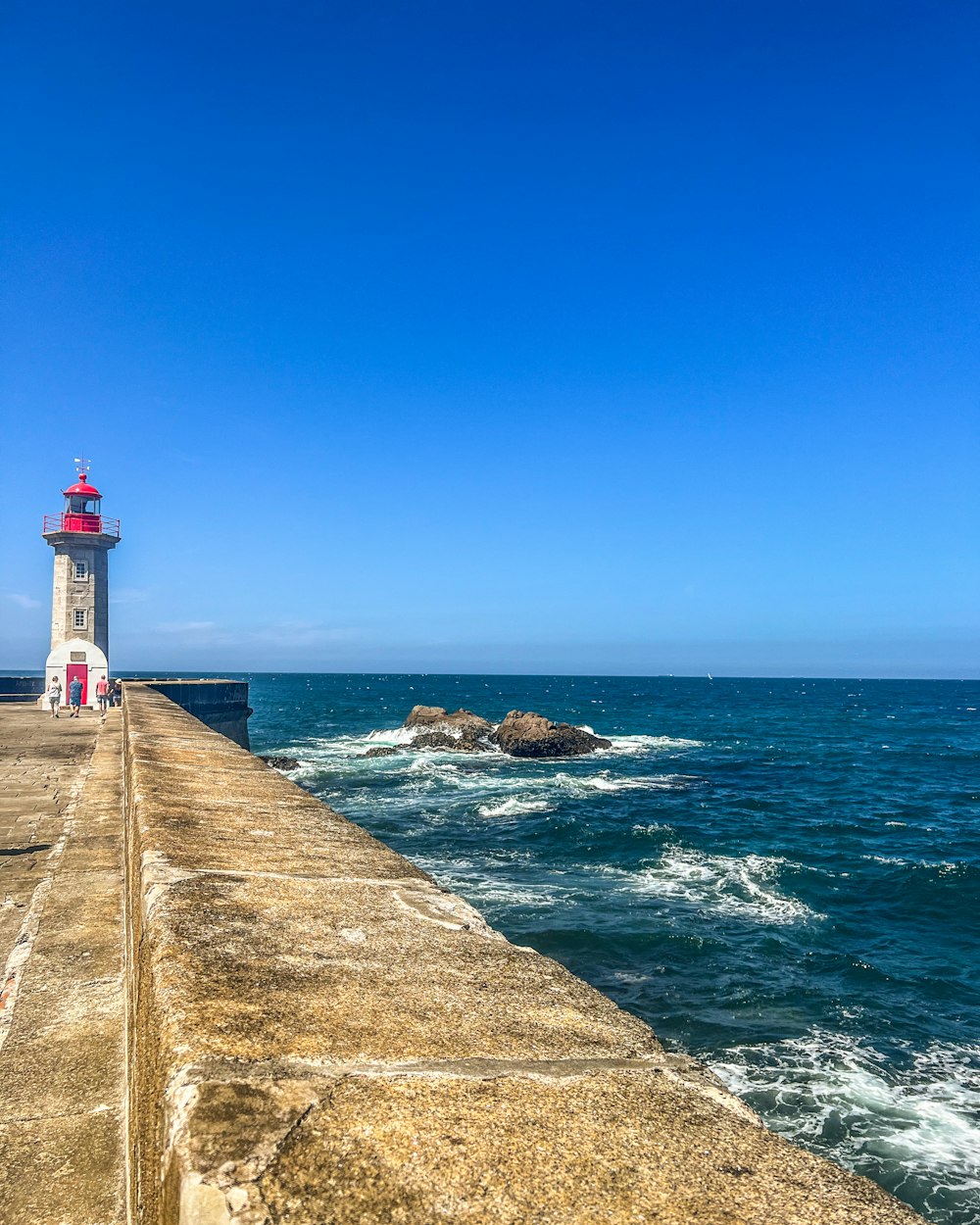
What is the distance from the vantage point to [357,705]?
7438 centimetres

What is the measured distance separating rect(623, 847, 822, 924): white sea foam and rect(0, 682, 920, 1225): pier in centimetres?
1034

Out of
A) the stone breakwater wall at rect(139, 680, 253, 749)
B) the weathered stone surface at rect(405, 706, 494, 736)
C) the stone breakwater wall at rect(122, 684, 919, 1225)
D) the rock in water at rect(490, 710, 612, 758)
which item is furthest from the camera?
the weathered stone surface at rect(405, 706, 494, 736)

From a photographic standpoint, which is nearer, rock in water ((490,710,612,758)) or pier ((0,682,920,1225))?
pier ((0,682,920,1225))

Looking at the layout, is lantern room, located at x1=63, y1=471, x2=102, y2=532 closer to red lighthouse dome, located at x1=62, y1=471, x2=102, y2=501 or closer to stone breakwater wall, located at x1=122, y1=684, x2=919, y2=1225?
red lighthouse dome, located at x1=62, y1=471, x2=102, y2=501

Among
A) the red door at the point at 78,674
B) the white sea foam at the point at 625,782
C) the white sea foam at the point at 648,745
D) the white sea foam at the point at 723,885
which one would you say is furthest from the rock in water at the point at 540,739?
the white sea foam at the point at 723,885

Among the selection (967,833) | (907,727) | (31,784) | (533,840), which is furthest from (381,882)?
(907,727)

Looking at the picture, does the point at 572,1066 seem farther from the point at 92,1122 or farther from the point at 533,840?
the point at 533,840

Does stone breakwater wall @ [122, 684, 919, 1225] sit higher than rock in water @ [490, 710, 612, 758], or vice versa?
stone breakwater wall @ [122, 684, 919, 1225]

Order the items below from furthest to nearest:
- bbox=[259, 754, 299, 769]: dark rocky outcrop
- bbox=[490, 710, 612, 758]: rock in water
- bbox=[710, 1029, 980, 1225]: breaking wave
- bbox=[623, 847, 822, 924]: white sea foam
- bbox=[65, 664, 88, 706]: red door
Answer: bbox=[490, 710, 612, 758]: rock in water → bbox=[259, 754, 299, 769]: dark rocky outcrop → bbox=[65, 664, 88, 706]: red door → bbox=[623, 847, 822, 924]: white sea foam → bbox=[710, 1029, 980, 1225]: breaking wave

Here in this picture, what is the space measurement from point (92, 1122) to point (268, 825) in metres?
2.22

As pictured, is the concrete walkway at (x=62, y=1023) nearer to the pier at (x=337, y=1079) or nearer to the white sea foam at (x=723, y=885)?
the pier at (x=337, y=1079)

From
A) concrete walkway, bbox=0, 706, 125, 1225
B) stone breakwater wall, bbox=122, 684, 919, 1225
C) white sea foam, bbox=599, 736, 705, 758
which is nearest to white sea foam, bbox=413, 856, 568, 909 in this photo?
concrete walkway, bbox=0, 706, 125, 1225

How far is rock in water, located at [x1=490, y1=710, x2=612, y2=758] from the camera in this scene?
3519cm

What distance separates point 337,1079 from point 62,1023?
1880 mm
